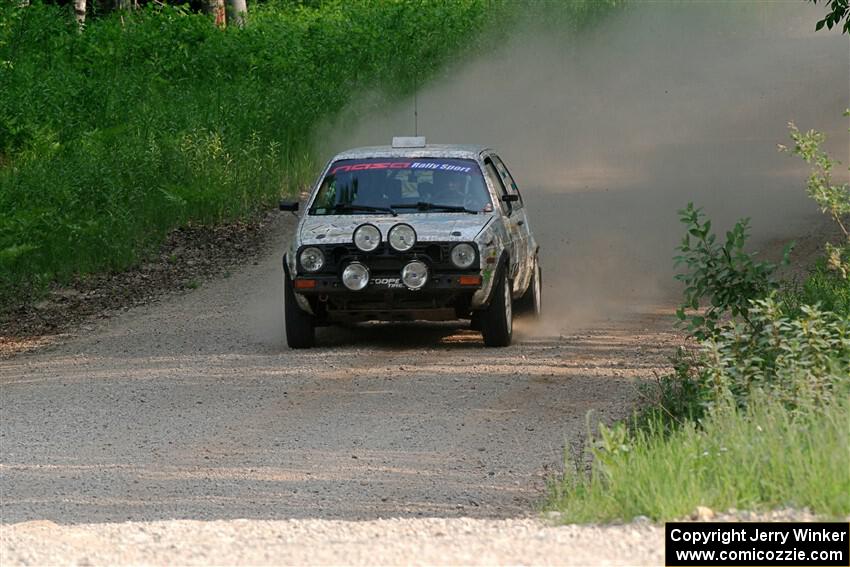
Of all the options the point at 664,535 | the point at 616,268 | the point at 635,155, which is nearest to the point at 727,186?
the point at 635,155

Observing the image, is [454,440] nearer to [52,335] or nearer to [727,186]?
[52,335]

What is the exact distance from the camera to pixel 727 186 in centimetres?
2288

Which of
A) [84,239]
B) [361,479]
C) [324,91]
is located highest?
[324,91]

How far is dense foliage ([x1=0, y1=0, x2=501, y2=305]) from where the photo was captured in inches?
699

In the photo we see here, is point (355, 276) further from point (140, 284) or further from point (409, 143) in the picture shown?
point (140, 284)

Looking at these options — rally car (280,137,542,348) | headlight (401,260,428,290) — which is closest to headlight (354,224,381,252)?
rally car (280,137,542,348)

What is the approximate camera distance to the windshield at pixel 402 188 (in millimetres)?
12945

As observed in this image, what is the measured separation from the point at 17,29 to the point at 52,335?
511 inches

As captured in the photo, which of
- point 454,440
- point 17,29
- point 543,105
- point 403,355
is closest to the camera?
point 454,440

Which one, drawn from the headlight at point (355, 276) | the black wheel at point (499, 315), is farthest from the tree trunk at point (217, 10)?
the headlight at point (355, 276)

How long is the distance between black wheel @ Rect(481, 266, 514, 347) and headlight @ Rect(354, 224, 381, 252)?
3.54 ft

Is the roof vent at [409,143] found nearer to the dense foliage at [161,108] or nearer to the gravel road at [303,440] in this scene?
the gravel road at [303,440]

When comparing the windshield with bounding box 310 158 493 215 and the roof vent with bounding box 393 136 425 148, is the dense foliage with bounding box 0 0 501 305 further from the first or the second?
the roof vent with bounding box 393 136 425 148

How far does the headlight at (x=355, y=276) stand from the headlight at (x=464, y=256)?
0.74 meters
